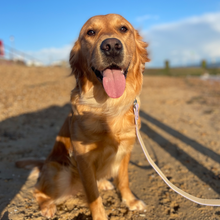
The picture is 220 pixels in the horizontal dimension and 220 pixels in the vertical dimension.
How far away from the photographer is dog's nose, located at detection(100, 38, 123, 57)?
6.16 feet

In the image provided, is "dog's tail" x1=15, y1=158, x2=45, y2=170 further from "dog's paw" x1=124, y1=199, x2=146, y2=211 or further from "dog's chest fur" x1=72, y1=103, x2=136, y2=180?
"dog's paw" x1=124, y1=199, x2=146, y2=211

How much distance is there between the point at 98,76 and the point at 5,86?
26.6 feet

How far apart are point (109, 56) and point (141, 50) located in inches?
29.0

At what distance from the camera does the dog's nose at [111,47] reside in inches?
73.9

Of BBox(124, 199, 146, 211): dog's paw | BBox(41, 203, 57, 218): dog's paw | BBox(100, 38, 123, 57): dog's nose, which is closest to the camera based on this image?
BBox(100, 38, 123, 57): dog's nose

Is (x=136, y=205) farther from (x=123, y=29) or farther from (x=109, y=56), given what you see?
(x=123, y=29)

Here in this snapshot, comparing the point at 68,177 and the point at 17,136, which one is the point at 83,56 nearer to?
the point at 68,177

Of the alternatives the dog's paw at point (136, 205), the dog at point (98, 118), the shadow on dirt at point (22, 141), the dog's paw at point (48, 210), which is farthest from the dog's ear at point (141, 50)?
the shadow on dirt at point (22, 141)

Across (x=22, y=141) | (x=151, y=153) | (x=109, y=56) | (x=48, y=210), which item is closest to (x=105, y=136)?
(x=109, y=56)

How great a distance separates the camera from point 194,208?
2199mm

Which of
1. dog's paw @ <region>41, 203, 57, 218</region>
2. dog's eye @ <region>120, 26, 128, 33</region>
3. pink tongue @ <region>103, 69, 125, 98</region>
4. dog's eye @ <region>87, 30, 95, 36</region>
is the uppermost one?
dog's eye @ <region>120, 26, 128, 33</region>

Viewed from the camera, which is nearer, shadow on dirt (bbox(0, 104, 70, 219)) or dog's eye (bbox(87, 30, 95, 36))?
dog's eye (bbox(87, 30, 95, 36))

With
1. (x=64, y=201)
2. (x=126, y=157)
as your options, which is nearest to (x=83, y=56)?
(x=126, y=157)

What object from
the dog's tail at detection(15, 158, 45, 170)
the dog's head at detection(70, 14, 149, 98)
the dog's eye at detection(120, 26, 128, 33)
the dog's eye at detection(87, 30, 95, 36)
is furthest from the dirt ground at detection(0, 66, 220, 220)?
the dog's eye at detection(120, 26, 128, 33)
